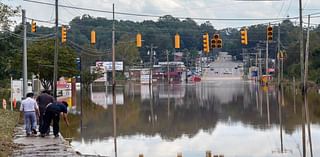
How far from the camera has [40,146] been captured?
19.8 m

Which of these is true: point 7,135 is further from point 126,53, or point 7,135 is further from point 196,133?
point 126,53

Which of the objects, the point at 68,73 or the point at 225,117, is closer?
the point at 225,117

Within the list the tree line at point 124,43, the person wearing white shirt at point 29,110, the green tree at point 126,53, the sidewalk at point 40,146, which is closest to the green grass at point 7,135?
the sidewalk at point 40,146

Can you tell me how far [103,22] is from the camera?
13300 centimetres

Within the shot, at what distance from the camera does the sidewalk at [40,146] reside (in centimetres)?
1789

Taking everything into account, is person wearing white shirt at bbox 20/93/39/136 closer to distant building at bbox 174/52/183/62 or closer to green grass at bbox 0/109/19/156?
green grass at bbox 0/109/19/156

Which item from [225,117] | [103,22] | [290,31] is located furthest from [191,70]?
[225,117]

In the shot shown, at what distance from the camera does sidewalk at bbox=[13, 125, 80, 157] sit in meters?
17.9

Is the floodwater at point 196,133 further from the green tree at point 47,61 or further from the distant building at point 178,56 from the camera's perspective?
the distant building at point 178,56

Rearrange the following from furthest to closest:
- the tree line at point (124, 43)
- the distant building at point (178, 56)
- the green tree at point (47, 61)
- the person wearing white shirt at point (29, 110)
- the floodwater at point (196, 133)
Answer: the distant building at point (178, 56) < the tree line at point (124, 43) < the green tree at point (47, 61) < the person wearing white shirt at point (29, 110) < the floodwater at point (196, 133)

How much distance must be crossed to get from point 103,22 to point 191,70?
198 feet

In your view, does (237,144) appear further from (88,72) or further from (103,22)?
(103,22)

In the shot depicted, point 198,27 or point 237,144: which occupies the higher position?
point 198,27

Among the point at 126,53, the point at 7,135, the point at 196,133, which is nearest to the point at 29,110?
the point at 7,135
